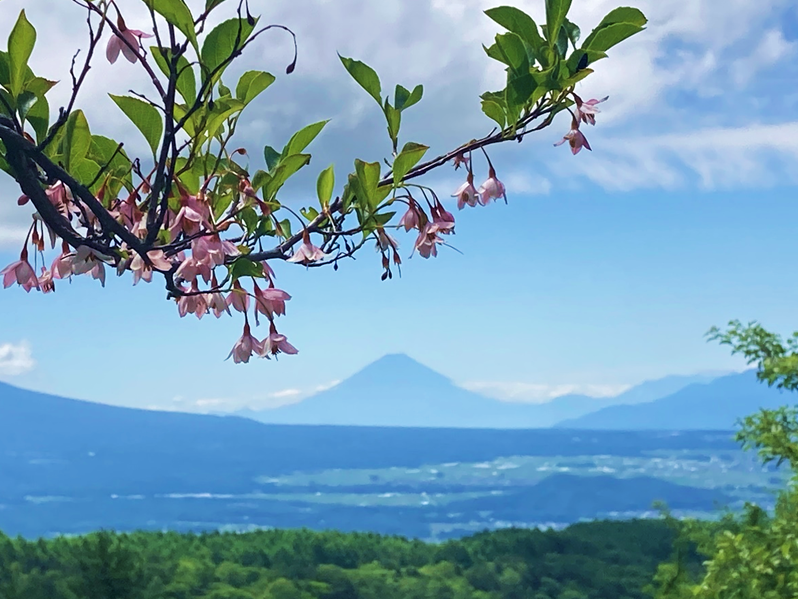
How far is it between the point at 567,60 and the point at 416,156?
0.35 feet

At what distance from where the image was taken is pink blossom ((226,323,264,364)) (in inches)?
21.5

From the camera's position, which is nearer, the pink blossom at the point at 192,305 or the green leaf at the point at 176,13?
the green leaf at the point at 176,13

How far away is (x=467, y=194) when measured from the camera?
0.63 metres

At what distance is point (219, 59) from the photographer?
471 mm

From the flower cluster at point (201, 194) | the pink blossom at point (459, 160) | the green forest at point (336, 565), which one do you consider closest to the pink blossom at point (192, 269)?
the flower cluster at point (201, 194)

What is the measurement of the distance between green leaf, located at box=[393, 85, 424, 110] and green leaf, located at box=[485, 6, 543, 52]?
6cm

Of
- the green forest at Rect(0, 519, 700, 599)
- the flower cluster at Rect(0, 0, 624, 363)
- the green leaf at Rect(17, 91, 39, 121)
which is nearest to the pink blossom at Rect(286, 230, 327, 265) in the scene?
the flower cluster at Rect(0, 0, 624, 363)

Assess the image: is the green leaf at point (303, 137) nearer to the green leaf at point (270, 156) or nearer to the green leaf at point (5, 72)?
the green leaf at point (270, 156)

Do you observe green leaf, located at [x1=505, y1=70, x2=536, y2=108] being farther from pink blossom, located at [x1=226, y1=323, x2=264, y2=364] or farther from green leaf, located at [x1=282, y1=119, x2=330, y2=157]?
pink blossom, located at [x1=226, y1=323, x2=264, y2=364]

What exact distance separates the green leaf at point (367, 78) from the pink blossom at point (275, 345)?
159mm

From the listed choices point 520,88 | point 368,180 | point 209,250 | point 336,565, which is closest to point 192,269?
point 209,250

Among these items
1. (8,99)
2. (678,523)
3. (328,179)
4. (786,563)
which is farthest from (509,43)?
(678,523)

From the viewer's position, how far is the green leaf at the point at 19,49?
0.47 m

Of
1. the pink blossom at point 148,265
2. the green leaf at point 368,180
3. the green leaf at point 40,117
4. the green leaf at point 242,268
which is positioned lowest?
the green leaf at point 242,268
